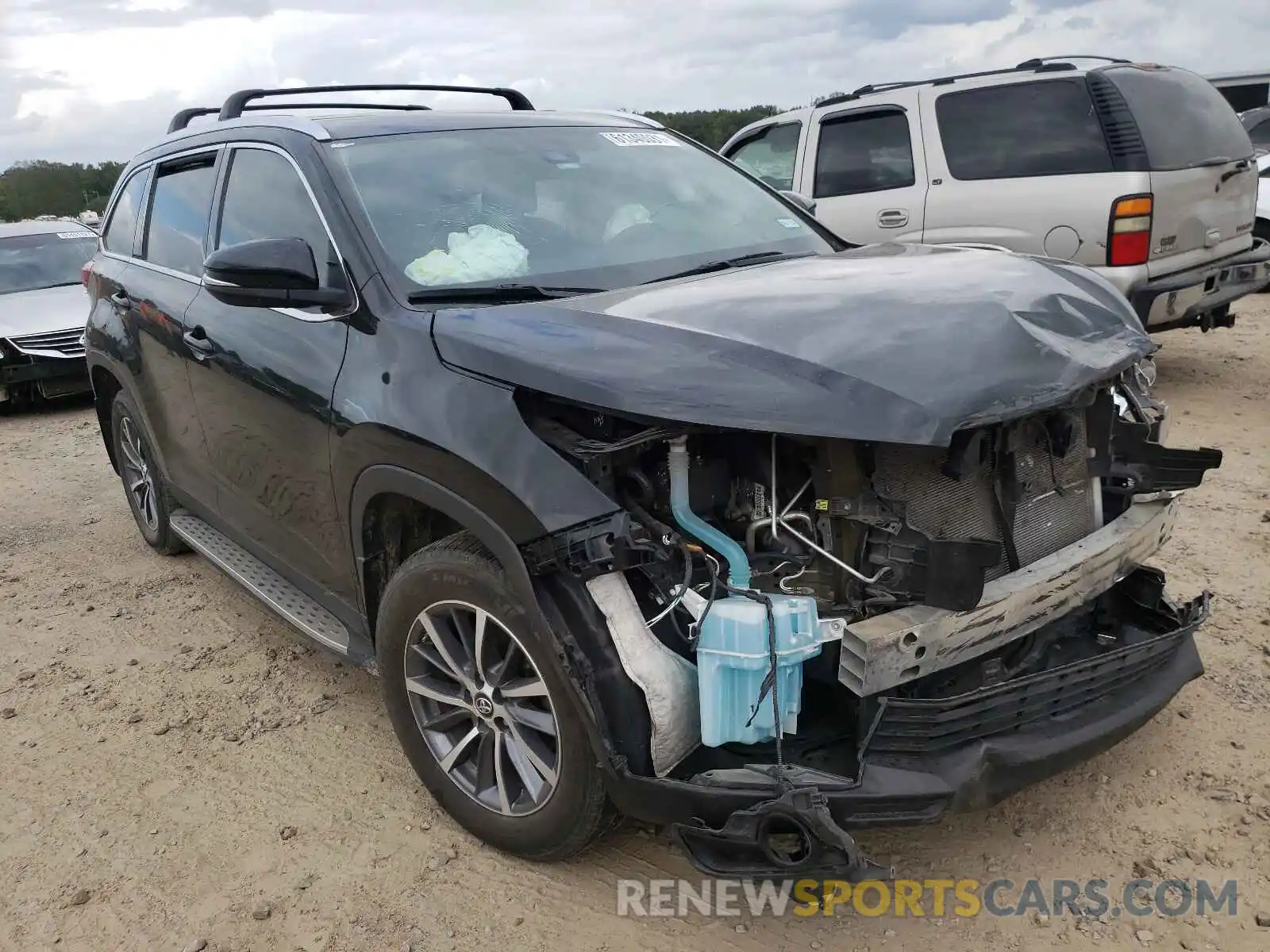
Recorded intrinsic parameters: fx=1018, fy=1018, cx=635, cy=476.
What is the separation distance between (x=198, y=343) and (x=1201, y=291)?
5994 millimetres

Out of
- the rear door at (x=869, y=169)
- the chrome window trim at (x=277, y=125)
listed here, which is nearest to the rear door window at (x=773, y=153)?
the rear door at (x=869, y=169)

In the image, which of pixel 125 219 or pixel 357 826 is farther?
pixel 125 219

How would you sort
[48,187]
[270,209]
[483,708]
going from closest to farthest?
[483,708]
[270,209]
[48,187]

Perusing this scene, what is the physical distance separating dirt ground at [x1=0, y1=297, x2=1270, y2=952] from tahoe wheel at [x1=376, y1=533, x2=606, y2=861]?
18 cm

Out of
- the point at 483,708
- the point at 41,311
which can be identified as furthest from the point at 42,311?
the point at 483,708

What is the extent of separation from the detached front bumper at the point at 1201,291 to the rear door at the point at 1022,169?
41 cm

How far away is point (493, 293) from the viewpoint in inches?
113

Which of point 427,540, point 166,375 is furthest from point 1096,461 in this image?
point 166,375

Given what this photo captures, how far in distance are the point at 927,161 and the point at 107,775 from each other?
6446 millimetres

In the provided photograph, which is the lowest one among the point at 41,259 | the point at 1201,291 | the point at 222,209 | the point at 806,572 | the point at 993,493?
the point at 1201,291

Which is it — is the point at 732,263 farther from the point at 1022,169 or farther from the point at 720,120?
the point at 720,120

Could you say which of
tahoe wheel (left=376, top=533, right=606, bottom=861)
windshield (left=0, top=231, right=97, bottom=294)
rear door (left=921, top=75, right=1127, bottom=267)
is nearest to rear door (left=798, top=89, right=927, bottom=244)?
rear door (left=921, top=75, right=1127, bottom=267)

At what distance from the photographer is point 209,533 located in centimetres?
437

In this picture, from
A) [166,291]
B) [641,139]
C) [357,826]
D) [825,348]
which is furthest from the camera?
[166,291]
